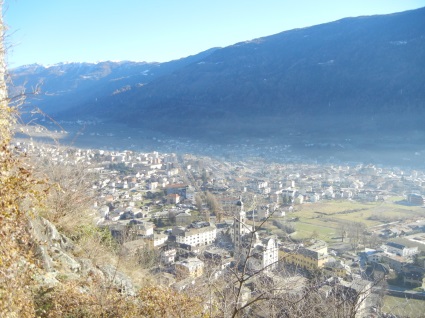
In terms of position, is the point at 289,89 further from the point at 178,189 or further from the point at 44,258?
the point at 44,258

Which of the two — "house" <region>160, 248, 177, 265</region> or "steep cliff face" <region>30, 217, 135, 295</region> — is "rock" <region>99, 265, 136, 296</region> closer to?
"steep cliff face" <region>30, 217, 135, 295</region>

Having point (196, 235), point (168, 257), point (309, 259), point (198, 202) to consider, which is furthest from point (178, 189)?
point (309, 259)

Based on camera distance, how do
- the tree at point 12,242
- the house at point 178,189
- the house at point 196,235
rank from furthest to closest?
the house at point 178,189
the house at point 196,235
the tree at point 12,242

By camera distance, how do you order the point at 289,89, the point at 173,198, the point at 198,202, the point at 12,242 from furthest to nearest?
the point at 289,89 < the point at 173,198 < the point at 198,202 < the point at 12,242

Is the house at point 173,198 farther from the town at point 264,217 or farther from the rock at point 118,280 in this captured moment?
the rock at point 118,280

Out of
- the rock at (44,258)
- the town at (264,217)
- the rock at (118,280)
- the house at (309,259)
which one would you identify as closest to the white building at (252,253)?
the town at (264,217)

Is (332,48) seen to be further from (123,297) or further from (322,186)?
(123,297)
